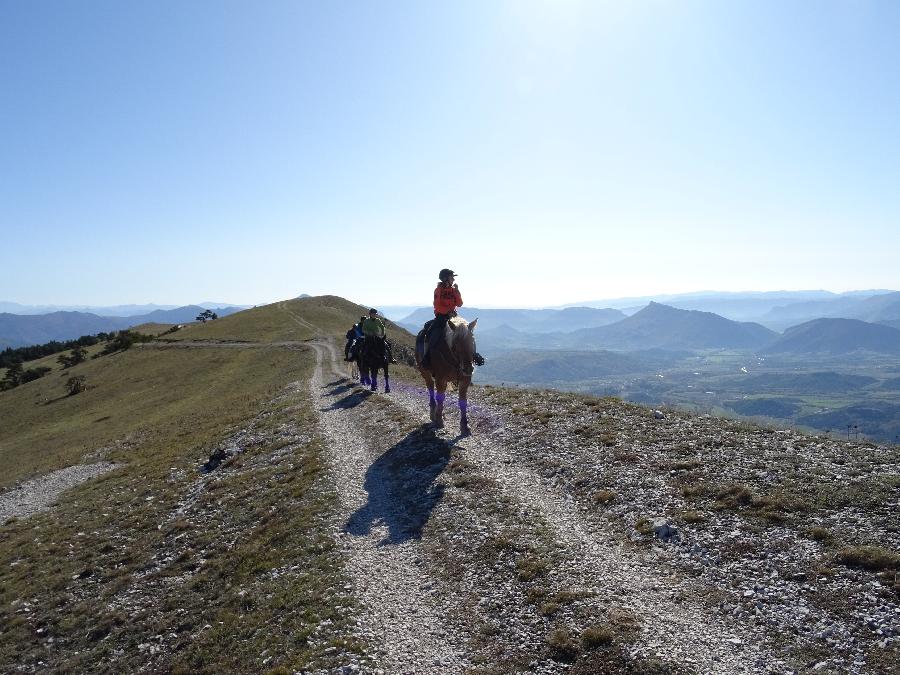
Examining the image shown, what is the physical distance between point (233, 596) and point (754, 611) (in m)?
11.1

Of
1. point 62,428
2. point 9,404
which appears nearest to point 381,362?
point 62,428

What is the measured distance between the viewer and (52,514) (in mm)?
23406

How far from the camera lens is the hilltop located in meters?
7.61

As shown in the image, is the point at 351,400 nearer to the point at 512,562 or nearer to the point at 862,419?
the point at 512,562

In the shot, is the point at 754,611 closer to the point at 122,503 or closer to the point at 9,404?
the point at 122,503

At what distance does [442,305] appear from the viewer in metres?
18.0

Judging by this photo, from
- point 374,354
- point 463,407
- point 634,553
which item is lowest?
point 634,553

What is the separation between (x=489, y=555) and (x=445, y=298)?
10.00m

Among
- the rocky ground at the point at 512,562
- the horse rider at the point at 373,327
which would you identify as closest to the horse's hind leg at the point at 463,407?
the rocky ground at the point at 512,562

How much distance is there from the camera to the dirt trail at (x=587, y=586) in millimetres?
7090

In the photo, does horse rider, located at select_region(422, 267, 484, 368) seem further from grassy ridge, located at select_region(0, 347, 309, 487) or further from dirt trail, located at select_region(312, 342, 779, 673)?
grassy ridge, located at select_region(0, 347, 309, 487)

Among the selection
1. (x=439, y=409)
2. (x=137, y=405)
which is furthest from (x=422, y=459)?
(x=137, y=405)

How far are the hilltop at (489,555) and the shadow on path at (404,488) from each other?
8 centimetres

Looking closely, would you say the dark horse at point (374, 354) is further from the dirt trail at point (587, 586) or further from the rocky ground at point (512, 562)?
the dirt trail at point (587, 586)
